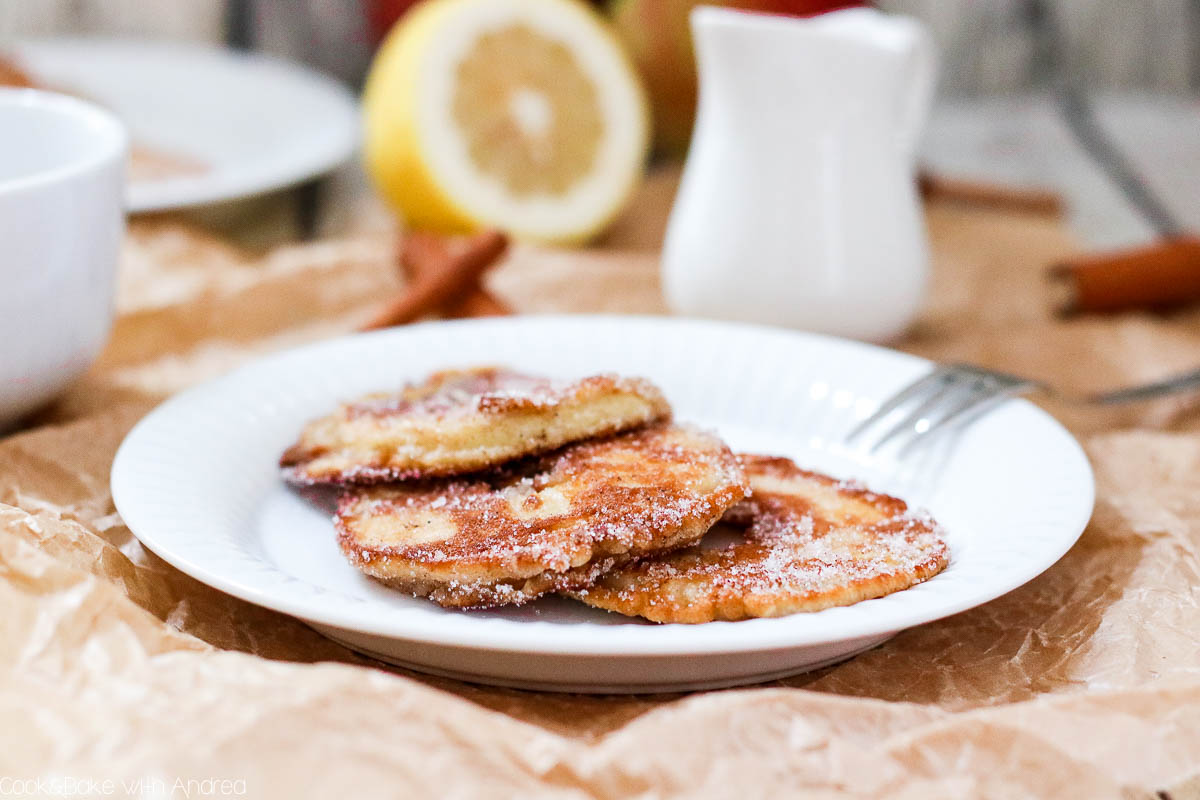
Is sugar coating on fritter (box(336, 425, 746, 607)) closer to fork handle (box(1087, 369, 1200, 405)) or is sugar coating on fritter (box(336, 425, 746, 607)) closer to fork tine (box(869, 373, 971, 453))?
fork tine (box(869, 373, 971, 453))

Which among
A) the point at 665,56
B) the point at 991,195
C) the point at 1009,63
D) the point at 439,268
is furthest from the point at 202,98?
the point at 1009,63

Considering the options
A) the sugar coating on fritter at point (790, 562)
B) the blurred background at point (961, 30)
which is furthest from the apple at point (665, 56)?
the sugar coating on fritter at point (790, 562)

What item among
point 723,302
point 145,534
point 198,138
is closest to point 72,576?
point 145,534

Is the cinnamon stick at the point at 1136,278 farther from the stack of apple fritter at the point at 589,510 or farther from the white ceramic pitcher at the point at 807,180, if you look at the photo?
the stack of apple fritter at the point at 589,510

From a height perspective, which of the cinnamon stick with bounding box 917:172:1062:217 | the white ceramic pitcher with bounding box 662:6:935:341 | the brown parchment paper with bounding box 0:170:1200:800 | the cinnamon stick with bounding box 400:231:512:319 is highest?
the white ceramic pitcher with bounding box 662:6:935:341

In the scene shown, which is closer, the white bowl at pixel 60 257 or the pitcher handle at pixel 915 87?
the white bowl at pixel 60 257

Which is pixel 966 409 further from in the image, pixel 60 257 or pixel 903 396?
pixel 60 257

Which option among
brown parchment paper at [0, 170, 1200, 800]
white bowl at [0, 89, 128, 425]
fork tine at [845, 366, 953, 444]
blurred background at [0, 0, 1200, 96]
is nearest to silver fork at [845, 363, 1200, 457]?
fork tine at [845, 366, 953, 444]
